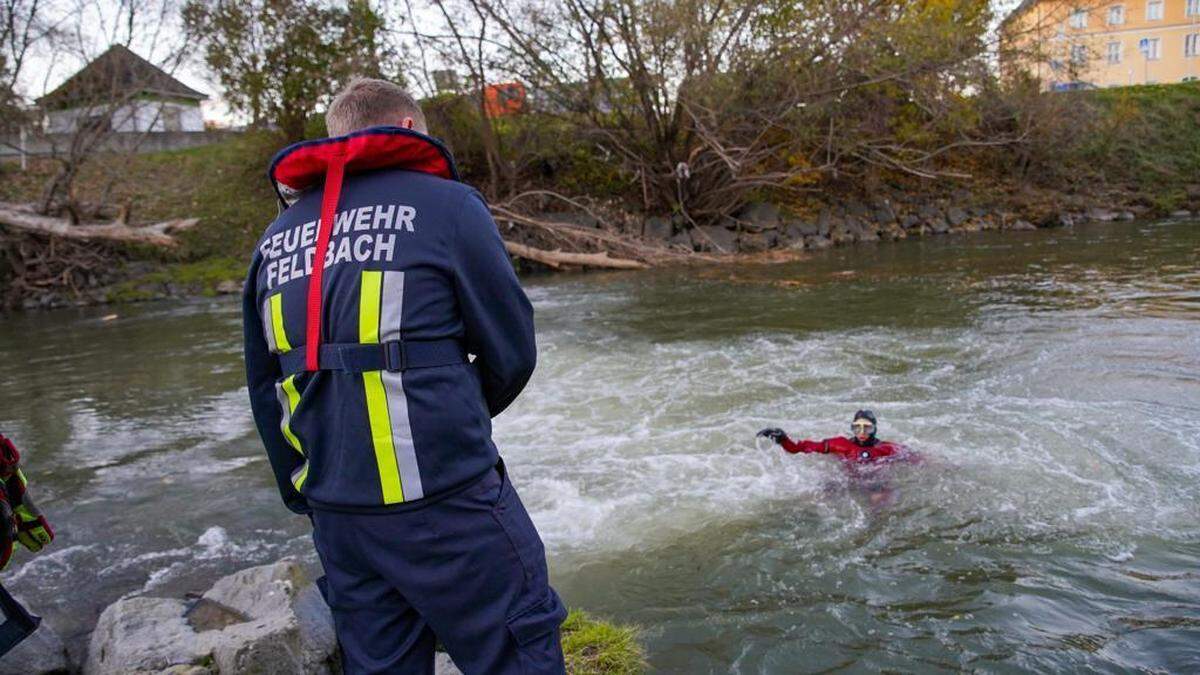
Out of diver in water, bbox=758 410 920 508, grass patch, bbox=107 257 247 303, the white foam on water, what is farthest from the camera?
grass patch, bbox=107 257 247 303

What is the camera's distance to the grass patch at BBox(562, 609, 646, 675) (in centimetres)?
391

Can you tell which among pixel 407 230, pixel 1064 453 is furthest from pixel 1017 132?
pixel 407 230

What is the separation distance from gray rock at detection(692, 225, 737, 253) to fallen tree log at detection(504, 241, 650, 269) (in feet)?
12.2

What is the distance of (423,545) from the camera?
86.2 inches

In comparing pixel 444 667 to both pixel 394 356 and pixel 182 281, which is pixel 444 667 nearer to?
pixel 394 356

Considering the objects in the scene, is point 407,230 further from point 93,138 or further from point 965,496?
point 93,138

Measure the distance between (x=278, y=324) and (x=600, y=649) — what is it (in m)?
2.42

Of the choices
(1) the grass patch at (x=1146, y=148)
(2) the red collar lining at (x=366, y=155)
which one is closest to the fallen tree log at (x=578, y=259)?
(2) the red collar lining at (x=366, y=155)

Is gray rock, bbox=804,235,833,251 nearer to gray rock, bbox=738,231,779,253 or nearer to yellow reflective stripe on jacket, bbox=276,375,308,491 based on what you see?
gray rock, bbox=738,231,779,253

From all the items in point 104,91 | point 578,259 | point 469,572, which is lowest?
point 578,259

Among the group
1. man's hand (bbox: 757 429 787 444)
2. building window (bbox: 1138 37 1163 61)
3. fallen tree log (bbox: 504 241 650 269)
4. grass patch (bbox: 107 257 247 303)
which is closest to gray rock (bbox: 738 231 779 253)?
fallen tree log (bbox: 504 241 650 269)

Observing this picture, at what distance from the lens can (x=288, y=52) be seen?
26172 millimetres

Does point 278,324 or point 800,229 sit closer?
point 278,324

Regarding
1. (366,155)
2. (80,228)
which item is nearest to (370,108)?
(366,155)
